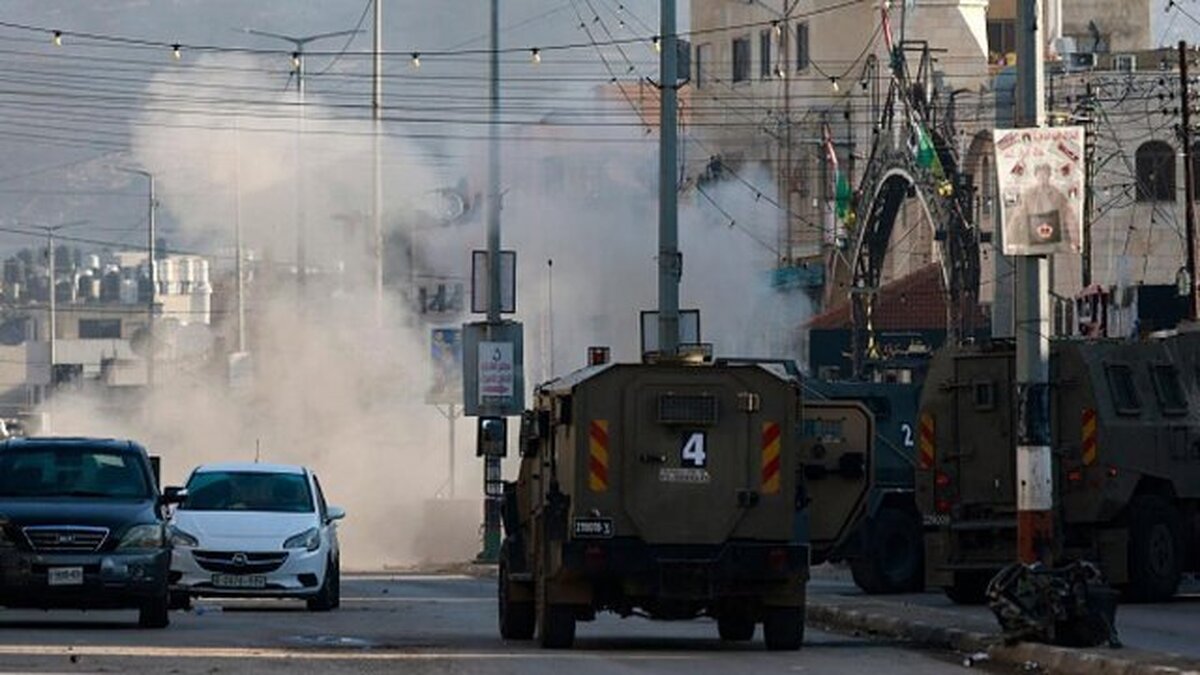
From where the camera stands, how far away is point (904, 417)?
3747cm

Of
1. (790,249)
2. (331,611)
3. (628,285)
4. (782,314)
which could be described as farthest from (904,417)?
(790,249)


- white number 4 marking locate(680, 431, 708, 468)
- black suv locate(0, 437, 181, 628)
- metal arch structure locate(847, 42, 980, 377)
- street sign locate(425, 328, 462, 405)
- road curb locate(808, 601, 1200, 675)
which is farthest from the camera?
metal arch structure locate(847, 42, 980, 377)

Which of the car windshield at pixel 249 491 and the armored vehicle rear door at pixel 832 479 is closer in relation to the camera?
the armored vehicle rear door at pixel 832 479

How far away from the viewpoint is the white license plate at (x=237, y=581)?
3234 centimetres

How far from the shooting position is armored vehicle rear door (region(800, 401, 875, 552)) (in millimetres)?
26672

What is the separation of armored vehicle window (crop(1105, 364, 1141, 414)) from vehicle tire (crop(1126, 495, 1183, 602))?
97cm

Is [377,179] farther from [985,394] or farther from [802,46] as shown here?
[985,394]

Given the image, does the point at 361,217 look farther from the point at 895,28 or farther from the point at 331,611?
the point at 331,611

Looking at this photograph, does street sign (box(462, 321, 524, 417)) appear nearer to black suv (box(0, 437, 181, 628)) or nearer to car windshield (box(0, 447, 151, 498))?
car windshield (box(0, 447, 151, 498))

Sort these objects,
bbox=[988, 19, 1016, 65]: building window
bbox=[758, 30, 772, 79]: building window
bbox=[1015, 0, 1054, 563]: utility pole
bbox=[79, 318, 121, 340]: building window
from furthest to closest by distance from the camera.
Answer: bbox=[79, 318, 121, 340]: building window → bbox=[758, 30, 772, 79]: building window → bbox=[988, 19, 1016, 65]: building window → bbox=[1015, 0, 1054, 563]: utility pole

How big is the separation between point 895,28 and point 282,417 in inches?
961

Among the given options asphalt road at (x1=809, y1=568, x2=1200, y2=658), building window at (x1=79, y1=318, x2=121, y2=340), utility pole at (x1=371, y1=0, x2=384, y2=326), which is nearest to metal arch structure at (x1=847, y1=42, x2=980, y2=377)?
utility pole at (x1=371, y1=0, x2=384, y2=326)

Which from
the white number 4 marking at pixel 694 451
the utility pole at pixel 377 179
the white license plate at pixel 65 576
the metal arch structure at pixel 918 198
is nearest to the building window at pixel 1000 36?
the metal arch structure at pixel 918 198

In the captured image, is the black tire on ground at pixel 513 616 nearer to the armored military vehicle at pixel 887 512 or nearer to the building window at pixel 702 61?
the armored military vehicle at pixel 887 512
